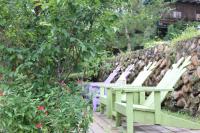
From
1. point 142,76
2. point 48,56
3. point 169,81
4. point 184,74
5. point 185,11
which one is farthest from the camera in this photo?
point 185,11

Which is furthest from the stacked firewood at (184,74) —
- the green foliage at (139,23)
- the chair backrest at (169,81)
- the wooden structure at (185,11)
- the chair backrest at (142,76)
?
the wooden structure at (185,11)

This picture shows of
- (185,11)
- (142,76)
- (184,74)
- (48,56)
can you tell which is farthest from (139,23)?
(48,56)

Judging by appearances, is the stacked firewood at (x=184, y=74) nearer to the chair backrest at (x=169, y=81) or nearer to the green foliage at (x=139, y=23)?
the chair backrest at (x=169, y=81)

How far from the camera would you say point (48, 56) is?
Result: 248 cm

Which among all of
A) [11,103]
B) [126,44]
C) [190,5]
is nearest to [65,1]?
[11,103]

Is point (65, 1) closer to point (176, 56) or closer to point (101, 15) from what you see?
point (101, 15)

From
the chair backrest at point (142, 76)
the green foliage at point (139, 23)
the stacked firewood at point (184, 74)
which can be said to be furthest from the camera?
the green foliage at point (139, 23)

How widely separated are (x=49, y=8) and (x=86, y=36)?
38 cm

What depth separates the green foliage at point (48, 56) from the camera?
225 centimetres

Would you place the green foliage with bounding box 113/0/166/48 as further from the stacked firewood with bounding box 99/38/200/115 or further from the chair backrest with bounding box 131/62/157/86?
the chair backrest with bounding box 131/62/157/86

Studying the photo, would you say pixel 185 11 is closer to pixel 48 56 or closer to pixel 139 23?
pixel 139 23

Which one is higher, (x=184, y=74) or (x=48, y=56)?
(x=48, y=56)

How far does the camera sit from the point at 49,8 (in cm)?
238

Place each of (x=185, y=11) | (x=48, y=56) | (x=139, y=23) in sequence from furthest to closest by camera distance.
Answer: (x=185, y=11) → (x=139, y=23) → (x=48, y=56)
